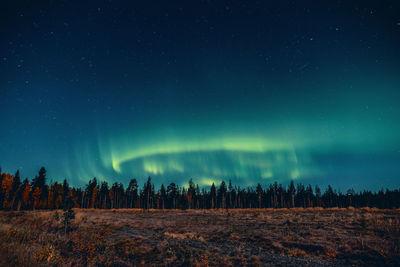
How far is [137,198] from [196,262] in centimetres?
→ 10666

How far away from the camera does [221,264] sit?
12094 mm

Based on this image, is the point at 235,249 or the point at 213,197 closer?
the point at 235,249

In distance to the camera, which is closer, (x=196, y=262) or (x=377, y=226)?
(x=196, y=262)

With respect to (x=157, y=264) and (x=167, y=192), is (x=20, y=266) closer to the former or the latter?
(x=157, y=264)

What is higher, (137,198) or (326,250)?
(326,250)

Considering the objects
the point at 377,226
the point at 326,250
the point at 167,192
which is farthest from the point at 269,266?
the point at 167,192

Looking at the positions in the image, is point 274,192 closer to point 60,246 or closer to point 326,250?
point 326,250

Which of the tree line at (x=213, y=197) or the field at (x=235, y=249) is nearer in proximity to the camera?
the field at (x=235, y=249)

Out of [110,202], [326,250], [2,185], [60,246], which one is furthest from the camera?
[110,202]

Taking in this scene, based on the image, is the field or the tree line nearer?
the field

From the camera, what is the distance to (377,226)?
19.5 metres

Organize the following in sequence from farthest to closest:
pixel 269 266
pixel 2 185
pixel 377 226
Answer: pixel 2 185
pixel 377 226
pixel 269 266

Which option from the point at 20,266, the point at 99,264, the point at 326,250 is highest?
the point at 20,266

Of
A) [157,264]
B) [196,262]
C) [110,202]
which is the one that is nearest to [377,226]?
[196,262]
